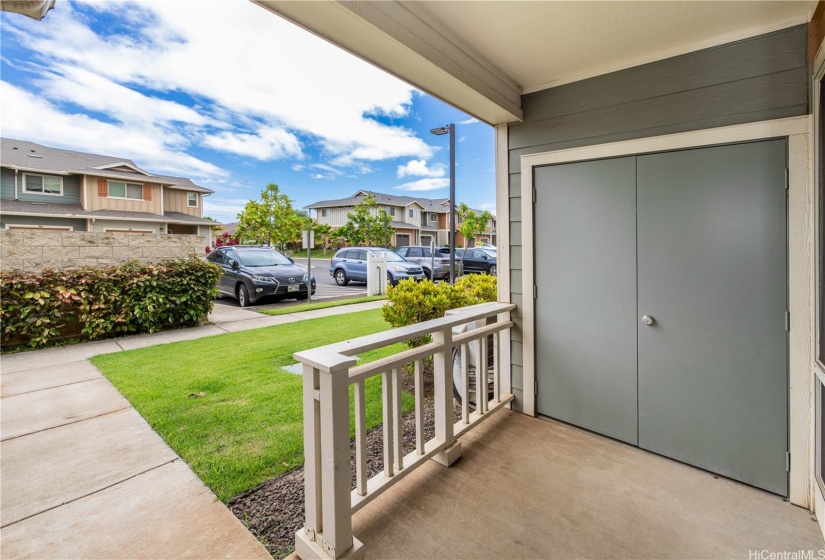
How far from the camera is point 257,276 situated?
27.2 feet

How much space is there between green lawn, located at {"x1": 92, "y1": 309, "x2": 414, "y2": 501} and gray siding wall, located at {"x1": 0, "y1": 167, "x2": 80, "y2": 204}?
1587cm

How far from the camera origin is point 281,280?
859cm

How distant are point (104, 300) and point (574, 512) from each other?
6439mm

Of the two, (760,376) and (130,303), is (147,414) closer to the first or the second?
(130,303)

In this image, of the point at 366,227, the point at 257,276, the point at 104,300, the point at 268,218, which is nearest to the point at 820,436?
the point at 104,300

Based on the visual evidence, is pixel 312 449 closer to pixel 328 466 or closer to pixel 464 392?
pixel 328 466

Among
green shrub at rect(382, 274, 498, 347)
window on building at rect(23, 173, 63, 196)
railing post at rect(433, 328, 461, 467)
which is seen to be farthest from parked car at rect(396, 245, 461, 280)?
window on building at rect(23, 173, 63, 196)

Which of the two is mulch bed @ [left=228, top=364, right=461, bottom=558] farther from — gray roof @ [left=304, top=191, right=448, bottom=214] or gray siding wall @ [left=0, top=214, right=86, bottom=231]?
gray roof @ [left=304, top=191, right=448, bottom=214]

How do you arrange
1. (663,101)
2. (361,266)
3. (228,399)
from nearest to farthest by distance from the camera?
(663,101) → (228,399) → (361,266)

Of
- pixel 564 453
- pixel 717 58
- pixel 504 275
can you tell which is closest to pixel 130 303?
pixel 504 275

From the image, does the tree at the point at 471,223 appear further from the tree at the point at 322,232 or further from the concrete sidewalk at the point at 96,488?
the concrete sidewalk at the point at 96,488

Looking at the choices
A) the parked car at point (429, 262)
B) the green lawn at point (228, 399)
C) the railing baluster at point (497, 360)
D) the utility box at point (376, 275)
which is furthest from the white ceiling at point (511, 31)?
the parked car at point (429, 262)

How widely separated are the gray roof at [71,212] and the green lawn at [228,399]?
1471cm

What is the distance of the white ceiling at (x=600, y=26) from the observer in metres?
1.76
